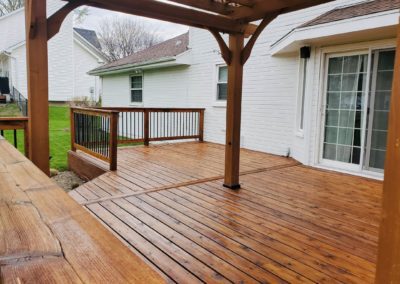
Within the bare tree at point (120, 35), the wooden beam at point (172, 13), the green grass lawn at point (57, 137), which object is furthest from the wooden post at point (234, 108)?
the bare tree at point (120, 35)

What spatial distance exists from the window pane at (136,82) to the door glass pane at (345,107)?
740 centimetres

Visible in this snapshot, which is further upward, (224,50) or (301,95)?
(224,50)

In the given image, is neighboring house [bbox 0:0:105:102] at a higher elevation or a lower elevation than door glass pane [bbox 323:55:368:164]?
higher

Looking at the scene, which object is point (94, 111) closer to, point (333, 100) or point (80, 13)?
point (333, 100)

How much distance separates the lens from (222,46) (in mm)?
3988

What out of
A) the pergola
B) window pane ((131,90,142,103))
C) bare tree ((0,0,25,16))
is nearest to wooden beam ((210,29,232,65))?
the pergola

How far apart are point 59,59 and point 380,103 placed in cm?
1797

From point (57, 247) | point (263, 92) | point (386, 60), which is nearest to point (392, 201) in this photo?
point (57, 247)

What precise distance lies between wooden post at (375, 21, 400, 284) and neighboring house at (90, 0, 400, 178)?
Answer: 338 cm

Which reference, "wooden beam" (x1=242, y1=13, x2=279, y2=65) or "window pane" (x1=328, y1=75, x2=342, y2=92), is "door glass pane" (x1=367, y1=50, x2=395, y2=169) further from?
"wooden beam" (x1=242, y1=13, x2=279, y2=65)

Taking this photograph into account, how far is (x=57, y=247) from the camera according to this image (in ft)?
2.71

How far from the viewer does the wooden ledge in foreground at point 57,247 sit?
0.72 metres

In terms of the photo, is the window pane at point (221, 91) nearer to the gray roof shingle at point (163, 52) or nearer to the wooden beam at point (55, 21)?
the gray roof shingle at point (163, 52)

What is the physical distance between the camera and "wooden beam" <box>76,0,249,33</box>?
123 inches
